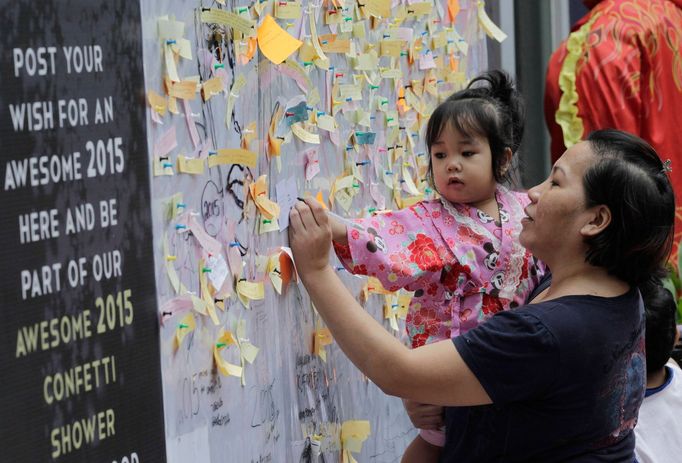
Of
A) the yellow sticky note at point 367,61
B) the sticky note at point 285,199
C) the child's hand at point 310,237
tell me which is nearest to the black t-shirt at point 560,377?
the child's hand at point 310,237

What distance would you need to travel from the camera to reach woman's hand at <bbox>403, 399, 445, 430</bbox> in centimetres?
269

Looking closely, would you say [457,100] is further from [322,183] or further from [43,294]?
[43,294]

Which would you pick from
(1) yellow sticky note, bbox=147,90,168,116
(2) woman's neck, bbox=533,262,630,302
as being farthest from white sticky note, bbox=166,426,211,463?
(2) woman's neck, bbox=533,262,630,302

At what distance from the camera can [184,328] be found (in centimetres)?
243

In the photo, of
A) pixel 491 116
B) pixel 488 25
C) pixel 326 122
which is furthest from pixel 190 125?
pixel 488 25

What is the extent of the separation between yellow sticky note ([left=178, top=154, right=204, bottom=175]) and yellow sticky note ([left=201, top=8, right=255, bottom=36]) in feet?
0.97

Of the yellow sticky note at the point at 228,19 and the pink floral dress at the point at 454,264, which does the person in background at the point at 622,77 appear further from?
the yellow sticky note at the point at 228,19

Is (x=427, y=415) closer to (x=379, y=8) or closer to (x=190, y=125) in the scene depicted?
(x=190, y=125)

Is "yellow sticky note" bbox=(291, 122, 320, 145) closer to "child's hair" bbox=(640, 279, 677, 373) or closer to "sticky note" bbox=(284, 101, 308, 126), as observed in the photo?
"sticky note" bbox=(284, 101, 308, 126)

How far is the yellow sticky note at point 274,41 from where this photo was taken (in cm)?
266

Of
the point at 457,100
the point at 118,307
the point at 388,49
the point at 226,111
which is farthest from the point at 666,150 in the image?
the point at 118,307

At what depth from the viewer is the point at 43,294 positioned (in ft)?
6.65

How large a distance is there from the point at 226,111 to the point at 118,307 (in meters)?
0.54

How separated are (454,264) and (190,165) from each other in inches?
27.1
